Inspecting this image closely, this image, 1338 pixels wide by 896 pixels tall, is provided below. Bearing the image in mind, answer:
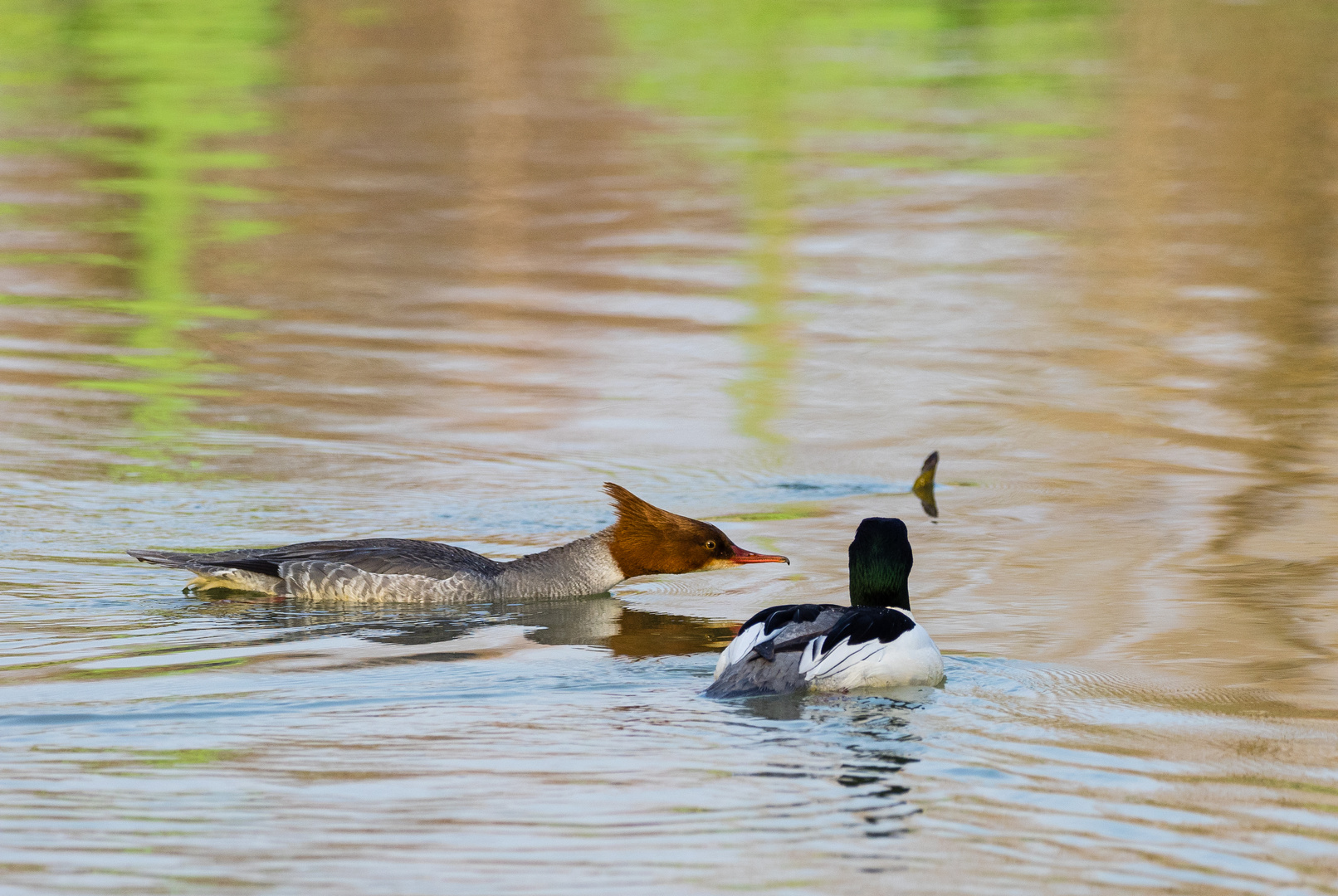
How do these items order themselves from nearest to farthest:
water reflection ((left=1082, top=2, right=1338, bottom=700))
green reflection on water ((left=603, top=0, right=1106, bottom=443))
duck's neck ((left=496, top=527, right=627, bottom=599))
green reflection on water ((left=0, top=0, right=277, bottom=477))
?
duck's neck ((left=496, top=527, right=627, bottom=599)), water reflection ((left=1082, top=2, right=1338, bottom=700)), green reflection on water ((left=0, top=0, right=277, bottom=477)), green reflection on water ((left=603, top=0, right=1106, bottom=443))

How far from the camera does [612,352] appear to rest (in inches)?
572

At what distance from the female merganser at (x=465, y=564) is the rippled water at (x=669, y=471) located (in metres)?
0.13

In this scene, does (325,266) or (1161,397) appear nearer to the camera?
(1161,397)

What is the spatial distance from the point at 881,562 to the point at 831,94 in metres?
21.9

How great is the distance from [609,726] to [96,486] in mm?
4856

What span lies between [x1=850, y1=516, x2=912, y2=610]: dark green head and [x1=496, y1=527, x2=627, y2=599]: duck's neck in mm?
1754

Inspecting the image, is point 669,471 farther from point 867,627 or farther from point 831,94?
point 831,94

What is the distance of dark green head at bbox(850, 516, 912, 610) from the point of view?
8219mm

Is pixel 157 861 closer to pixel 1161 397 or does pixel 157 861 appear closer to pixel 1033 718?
pixel 1033 718

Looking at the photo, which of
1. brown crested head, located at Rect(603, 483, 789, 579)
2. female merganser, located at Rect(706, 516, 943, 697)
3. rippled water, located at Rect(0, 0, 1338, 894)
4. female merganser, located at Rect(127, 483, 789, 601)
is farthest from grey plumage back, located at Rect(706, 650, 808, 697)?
brown crested head, located at Rect(603, 483, 789, 579)

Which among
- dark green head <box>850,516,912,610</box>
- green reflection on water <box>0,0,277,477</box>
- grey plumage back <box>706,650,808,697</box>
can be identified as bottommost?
grey plumage back <box>706,650,808,697</box>

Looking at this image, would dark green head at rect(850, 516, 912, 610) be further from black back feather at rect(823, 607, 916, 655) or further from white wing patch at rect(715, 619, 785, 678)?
white wing patch at rect(715, 619, 785, 678)

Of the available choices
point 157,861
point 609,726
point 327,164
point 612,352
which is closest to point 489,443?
point 612,352

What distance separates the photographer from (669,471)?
11.6 meters
